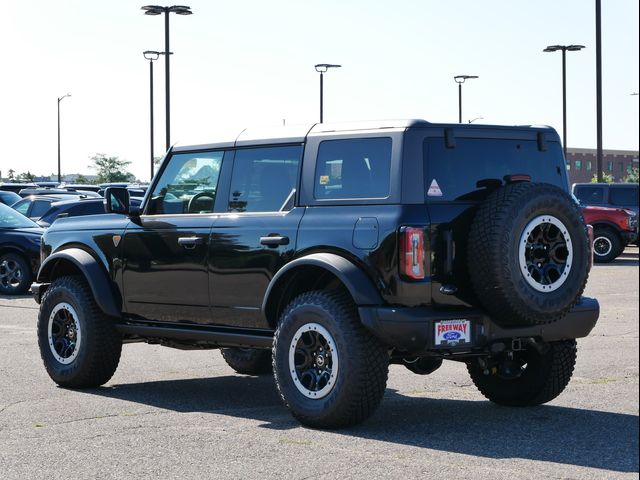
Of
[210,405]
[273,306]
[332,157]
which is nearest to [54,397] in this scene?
[210,405]

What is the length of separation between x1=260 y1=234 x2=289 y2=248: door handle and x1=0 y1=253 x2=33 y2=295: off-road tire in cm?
1269

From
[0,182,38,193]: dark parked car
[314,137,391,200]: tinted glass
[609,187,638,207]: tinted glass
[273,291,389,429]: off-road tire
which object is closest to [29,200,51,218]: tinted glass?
[609,187,638,207]: tinted glass

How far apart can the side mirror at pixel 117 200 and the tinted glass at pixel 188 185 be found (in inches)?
7.8

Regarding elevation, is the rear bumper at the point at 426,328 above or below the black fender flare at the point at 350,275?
below

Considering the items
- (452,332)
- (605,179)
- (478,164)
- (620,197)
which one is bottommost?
(452,332)

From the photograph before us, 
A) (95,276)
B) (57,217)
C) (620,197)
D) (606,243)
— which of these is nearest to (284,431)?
(95,276)

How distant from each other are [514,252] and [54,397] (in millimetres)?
3855

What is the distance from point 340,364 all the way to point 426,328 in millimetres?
604

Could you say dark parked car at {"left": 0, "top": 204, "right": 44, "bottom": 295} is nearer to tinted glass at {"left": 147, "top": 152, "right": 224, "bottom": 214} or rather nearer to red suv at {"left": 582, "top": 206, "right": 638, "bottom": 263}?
tinted glass at {"left": 147, "top": 152, "right": 224, "bottom": 214}

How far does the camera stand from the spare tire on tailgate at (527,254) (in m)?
7.07

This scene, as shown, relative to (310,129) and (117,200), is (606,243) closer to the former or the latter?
(117,200)

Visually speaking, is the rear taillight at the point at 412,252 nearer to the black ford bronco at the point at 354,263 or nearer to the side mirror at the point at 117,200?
the black ford bronco at the point at 354,263

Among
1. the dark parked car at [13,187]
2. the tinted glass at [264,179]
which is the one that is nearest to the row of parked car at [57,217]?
the dark parked car at [13,187]

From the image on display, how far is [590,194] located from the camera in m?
30.3
